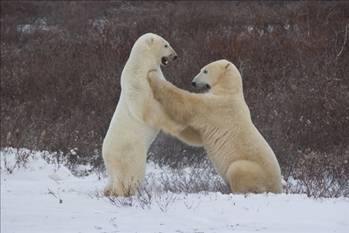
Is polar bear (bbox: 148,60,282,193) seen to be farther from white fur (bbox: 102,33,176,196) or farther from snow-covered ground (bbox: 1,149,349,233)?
snow-covered ground (bbox: 1,149,349,233)

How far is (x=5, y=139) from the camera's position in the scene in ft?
23.7

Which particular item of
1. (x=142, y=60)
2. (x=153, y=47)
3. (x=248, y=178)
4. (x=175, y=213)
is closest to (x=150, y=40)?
(x=153, y=47)

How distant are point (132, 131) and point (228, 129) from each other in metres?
0.69

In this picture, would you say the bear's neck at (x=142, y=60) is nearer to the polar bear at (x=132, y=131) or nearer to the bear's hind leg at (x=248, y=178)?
the polar bear at (x=132, y=131)

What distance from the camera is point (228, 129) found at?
4840mm

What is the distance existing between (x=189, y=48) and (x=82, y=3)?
752 centimetres

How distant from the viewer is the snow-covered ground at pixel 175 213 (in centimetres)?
345

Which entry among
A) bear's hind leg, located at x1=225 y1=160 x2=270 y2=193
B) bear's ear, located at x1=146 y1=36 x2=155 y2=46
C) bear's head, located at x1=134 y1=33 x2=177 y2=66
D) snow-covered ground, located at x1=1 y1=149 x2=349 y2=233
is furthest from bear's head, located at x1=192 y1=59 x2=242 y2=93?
snow-covered ground, located at x1=1 y1=149 x2=349 y2=233

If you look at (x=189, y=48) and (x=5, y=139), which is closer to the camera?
(x=5, y=139)

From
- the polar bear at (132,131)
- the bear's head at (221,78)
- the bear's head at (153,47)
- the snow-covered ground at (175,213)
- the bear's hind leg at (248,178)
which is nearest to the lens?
the snow-covered ground at (175,213)

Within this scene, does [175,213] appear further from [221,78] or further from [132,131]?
[221,78]

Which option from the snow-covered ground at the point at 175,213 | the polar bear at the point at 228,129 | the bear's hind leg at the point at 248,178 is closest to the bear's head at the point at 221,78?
the polar bear at the point at 228,129

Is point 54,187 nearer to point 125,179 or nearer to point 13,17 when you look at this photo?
point 125,179

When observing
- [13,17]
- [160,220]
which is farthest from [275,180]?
[13,17]
